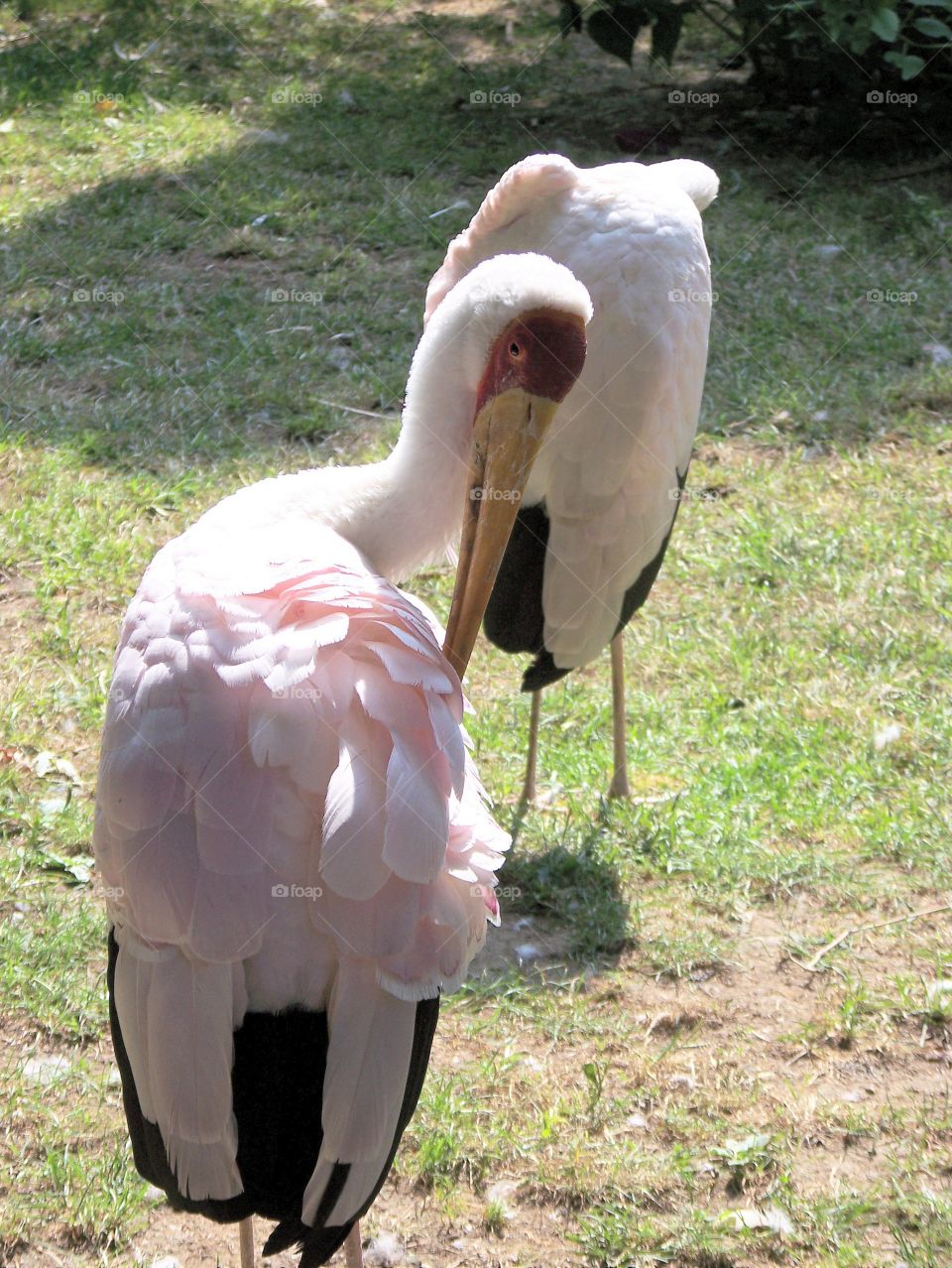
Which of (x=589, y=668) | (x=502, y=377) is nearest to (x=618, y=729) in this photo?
(x=589, y=668)

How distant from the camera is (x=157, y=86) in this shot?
7.79m

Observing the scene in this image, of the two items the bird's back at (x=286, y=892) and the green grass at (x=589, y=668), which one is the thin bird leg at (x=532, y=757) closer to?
the green grass at (x=589, y=668)

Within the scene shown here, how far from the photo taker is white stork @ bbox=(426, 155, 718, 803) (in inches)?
132

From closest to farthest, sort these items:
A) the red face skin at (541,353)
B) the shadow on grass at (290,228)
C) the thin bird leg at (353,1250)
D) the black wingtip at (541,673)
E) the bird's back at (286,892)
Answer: the bird's back at (286,892), the thin bird leg at (353,1250), the red face skin at (541,353), the black wingtip at (541,673), the shadow on grass at (290,228)

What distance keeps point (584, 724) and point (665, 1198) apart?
1.75 metres

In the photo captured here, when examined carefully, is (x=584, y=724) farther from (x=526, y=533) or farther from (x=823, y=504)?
(x=823, y=504)

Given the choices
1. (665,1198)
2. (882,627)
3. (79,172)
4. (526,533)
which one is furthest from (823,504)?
(79,172)

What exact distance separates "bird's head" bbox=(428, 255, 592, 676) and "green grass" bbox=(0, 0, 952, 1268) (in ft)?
3.50

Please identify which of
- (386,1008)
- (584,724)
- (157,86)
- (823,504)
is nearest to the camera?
(386,1008)

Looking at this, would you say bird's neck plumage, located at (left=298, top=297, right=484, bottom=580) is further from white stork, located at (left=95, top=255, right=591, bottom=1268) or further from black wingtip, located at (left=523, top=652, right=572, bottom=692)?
black wingtip, located at (left=523, top=652, right=572, bottom=692)

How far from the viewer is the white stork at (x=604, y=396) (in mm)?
3350

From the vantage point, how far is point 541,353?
2.54 meters

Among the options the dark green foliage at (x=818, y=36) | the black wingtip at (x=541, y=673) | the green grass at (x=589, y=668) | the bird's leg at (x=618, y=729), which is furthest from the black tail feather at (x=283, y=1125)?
the dark green foliage at (x=818, y=36)

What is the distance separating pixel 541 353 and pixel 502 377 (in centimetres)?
10
